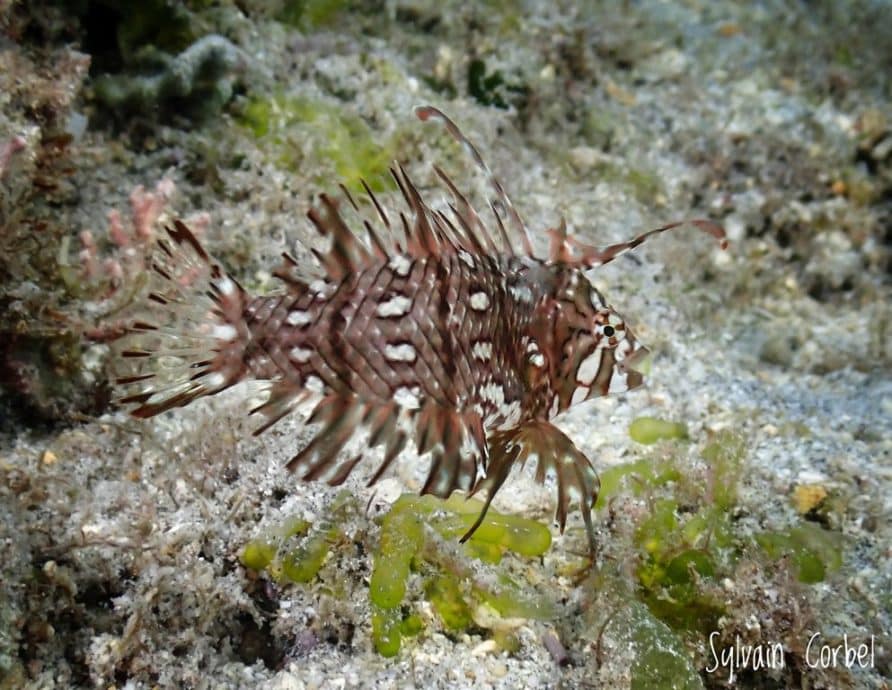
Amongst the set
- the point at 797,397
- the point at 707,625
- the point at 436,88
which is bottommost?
the point at 707,625

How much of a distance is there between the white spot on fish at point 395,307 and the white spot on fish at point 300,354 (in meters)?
0.34

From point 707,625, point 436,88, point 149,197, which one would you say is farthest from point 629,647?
point 436,88

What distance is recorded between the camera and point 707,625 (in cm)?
348

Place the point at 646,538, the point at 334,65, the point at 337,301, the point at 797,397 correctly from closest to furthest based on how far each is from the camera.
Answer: the point at 337,301 → the point at 646,538 → the point at 797,397 → the point at 334,65

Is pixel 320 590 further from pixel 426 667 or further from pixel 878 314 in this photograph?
pixel 878 314

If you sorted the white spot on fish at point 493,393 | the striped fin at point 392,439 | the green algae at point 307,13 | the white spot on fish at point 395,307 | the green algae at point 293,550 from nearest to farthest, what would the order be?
the striped fin at point 392,439, the white spot on fish at point 395,307, the white spot on fish at point 493,393, the green algae at point 293,550, the green algae at point 307,13

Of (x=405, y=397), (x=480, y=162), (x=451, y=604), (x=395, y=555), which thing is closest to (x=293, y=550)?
(x=395, y=555)

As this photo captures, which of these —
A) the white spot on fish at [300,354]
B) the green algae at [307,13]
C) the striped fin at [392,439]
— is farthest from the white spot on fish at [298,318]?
the green algae at [307,13]

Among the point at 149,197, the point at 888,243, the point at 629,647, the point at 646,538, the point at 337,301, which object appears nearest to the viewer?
the point at 337,301

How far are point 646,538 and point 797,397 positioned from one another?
2350mm

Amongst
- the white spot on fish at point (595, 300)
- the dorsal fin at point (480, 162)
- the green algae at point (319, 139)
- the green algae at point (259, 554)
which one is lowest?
the green algae at point (259, 554)

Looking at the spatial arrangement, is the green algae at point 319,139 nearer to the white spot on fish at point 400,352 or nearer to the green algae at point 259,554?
the white spot on fish at point 400,352

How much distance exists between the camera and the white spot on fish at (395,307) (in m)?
2.94

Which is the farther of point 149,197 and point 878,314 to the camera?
point 878,314
